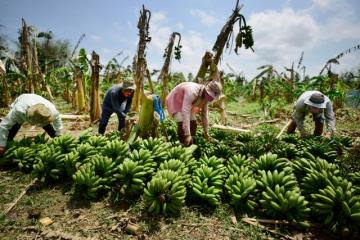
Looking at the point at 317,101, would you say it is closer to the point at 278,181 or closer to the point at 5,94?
the point at 278,181

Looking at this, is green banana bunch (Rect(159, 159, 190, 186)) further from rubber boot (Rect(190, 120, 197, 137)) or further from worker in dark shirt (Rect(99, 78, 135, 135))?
worker in dark shirt (Rect(99, 78, 135, 135))

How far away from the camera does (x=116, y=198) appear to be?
3621 mm

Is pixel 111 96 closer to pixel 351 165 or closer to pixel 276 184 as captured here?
pixel 276 184

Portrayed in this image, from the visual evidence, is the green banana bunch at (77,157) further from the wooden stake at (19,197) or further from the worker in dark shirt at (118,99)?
the worker in dark shirt at (118,99)

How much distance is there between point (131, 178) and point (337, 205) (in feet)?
8.87

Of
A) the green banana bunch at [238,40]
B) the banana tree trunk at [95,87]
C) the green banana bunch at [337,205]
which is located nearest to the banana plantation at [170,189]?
the green banana bunch at [337,205]

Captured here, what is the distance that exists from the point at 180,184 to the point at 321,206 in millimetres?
1779

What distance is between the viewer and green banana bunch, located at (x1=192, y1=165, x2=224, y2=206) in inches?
134

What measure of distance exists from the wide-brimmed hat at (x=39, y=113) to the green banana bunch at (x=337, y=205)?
4.24 m

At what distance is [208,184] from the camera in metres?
3.68

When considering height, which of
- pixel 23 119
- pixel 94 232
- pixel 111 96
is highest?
pixel 111 96

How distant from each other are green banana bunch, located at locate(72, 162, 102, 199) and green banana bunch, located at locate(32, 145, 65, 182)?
56 cm

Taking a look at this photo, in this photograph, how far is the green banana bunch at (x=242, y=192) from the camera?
132 inches

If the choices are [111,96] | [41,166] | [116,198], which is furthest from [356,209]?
[111,96]
